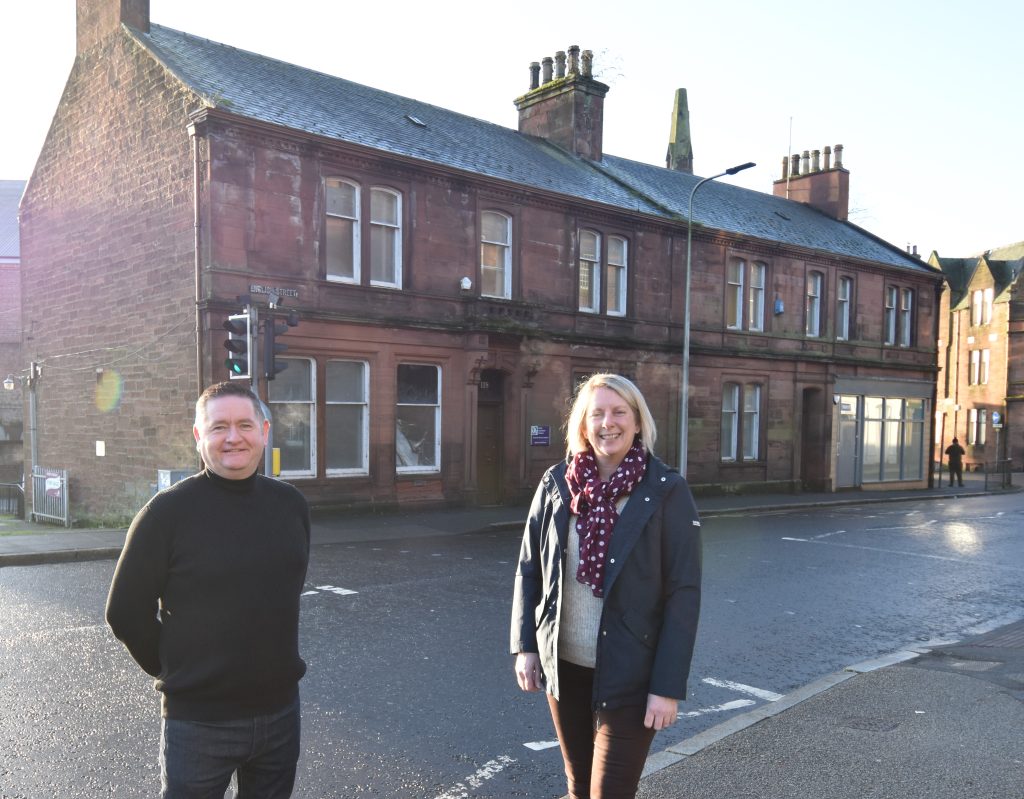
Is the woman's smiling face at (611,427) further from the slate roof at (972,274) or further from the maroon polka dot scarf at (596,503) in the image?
the slate roof at (972,274)

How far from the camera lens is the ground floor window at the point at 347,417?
17656 millimetres

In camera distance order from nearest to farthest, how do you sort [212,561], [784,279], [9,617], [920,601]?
1. [212,561]
2. [9,617]
3. [920,601]
4. [784,279]

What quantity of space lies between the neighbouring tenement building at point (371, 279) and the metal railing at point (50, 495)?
2.04 ft

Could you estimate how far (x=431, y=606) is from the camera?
356 inches

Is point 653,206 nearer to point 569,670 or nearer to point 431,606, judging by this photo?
point 431,606

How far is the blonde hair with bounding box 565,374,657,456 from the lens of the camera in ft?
10.9

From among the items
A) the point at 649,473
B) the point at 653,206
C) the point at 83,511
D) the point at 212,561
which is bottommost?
the point at 83,511

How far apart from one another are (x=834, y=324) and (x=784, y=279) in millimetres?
2982

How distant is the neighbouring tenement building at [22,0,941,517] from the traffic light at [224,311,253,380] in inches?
119

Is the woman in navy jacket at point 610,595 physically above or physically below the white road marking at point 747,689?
above

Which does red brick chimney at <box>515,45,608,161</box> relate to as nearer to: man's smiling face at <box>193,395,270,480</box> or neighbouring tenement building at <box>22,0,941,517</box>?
neighbouring tenement building at <box>22,0,941,517</box>

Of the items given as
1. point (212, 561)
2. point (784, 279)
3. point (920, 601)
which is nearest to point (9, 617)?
point (212, 561)

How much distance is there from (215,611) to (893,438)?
32.3 metres

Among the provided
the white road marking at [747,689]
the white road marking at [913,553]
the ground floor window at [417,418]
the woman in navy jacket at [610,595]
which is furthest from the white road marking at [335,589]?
the white road marking at [913,553]
